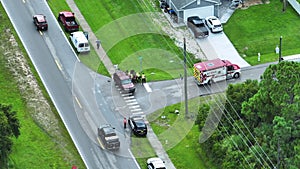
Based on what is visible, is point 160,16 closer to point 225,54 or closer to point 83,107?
point 225,54

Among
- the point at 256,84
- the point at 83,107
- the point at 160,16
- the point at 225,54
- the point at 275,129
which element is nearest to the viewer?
the point at 275,129

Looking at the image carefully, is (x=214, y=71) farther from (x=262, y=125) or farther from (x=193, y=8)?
(x=262, y=125)

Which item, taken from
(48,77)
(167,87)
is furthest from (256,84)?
(48,77)

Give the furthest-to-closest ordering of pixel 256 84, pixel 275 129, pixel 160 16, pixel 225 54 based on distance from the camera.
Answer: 1. pixel 160 16
2. pixel 225 54
3. pixel 256 84
4. pixel 275 129

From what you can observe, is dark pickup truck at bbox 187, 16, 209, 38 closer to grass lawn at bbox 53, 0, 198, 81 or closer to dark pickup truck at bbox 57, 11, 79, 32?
grass lawn at bbox 53, 0, 198, 81

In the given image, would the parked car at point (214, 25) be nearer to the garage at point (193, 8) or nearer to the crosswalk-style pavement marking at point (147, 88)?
the garage at point (193, 8)
